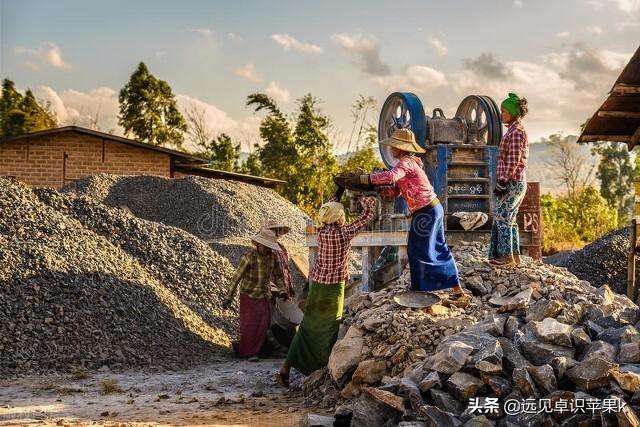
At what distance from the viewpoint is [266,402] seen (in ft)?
20.3

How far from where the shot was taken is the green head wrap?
22.8 ft

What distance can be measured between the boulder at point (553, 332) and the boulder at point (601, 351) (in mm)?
135

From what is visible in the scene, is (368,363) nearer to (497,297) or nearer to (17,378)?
(497,297)

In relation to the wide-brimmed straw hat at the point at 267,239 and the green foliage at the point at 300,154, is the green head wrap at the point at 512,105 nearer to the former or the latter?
the wide-brimmed straw hat at the point at 267,239

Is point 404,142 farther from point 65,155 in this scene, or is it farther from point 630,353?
point 65,155

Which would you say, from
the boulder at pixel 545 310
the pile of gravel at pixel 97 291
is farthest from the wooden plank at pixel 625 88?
the pile of gravel at pixel 97 291

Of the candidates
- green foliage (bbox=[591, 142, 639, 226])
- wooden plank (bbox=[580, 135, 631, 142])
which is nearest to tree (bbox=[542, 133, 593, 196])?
green foliage (bbox=[591, 142, 639, 226])

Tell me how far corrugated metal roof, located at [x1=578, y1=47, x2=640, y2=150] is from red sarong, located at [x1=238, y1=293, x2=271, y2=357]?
395 cm

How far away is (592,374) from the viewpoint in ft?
15.0

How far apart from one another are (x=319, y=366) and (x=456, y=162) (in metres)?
3.32

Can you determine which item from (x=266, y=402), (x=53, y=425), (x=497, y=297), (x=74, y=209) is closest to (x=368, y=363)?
(x=266, y=402)

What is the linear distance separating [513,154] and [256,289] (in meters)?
2.97

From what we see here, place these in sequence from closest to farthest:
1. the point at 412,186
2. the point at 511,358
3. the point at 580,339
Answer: the point at 511,358
the point at 580,339
the point at 412,186

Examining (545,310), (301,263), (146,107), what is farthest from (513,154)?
(146,107)
